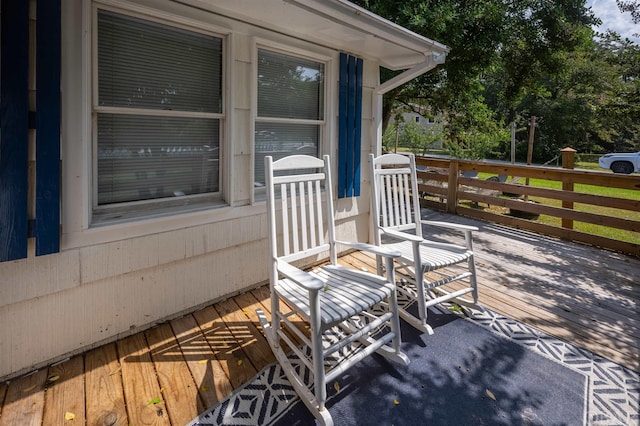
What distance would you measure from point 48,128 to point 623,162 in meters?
15.7

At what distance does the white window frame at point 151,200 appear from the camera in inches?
75.5

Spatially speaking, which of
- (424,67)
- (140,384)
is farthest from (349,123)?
(140,384)

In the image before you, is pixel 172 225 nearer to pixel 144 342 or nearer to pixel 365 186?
pixel 144 342

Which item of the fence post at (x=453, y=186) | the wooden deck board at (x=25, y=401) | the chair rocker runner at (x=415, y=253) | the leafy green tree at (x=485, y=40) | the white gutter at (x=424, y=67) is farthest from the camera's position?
the fence post at (x=453, y=186)

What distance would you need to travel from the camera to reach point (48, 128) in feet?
5.53

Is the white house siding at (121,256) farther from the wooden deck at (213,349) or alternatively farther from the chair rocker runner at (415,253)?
the chair rocker runner at (415,253)

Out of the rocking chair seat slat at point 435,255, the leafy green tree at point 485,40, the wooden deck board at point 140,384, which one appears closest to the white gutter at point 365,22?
the leafy green tree at point 485,40

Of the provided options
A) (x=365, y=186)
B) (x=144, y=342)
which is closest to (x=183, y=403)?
(x=144, y=342)

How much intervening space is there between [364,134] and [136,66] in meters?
2.17

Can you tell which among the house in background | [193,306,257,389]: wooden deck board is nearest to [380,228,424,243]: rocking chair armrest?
the house in background

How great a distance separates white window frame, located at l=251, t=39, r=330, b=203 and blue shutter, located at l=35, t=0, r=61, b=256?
121cm

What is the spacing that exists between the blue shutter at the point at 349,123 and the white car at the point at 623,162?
42.6ft

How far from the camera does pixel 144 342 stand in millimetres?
2137

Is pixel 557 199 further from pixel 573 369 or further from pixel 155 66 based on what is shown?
pixel 155 66
